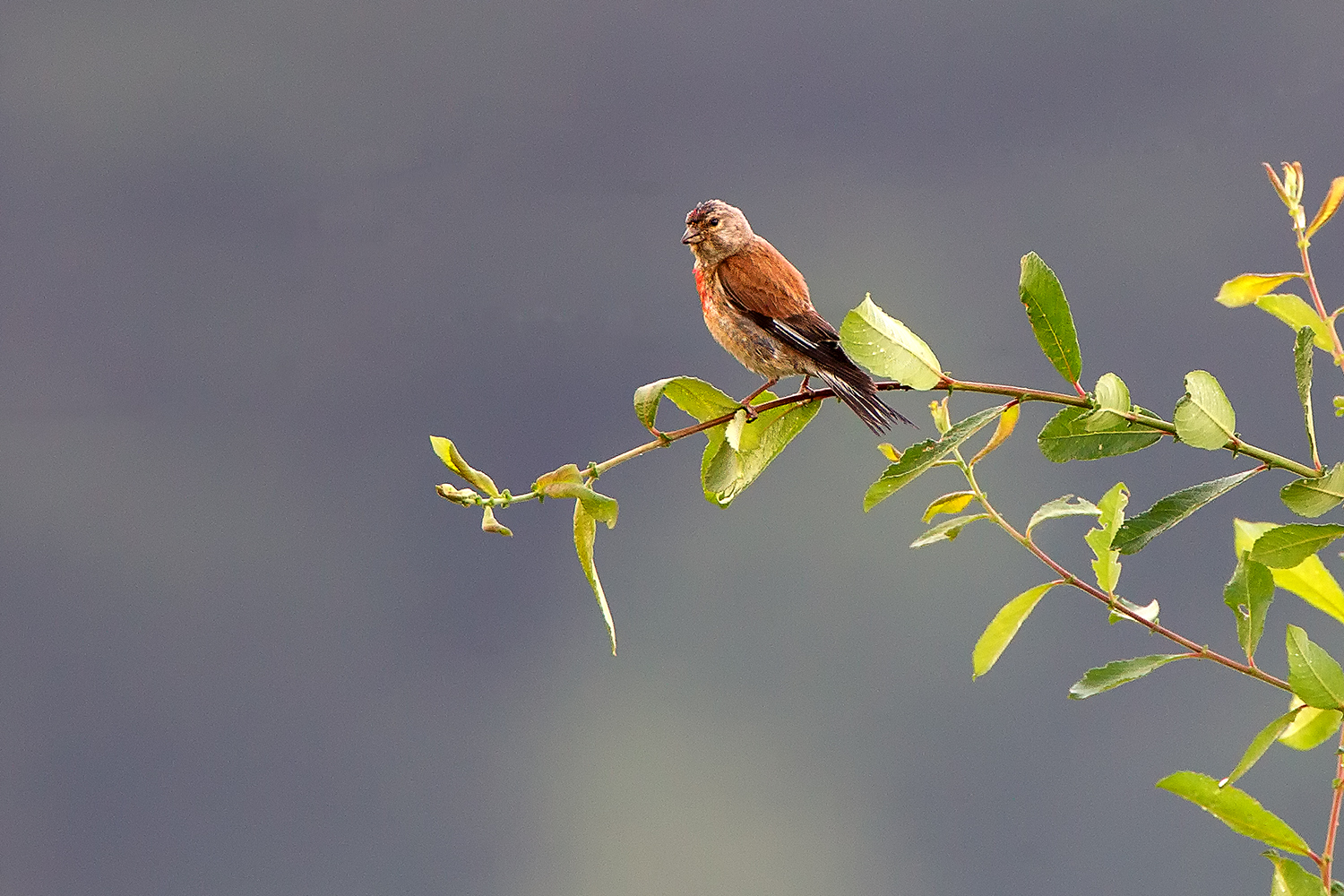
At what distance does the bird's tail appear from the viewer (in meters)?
1.22

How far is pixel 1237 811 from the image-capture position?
74cm

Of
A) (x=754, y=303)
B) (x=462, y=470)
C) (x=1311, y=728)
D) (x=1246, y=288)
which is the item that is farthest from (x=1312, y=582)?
(x=754, y=303)

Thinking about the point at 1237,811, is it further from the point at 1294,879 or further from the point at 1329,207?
the point at 1329,207

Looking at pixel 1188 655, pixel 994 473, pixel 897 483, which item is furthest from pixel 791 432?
pixel 994 473

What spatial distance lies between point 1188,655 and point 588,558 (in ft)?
1.17

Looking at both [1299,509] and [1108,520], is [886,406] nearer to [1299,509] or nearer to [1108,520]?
[1108,520]

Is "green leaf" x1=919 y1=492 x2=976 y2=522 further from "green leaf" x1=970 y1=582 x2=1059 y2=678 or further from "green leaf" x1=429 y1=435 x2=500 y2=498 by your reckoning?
"green leaf" x1=429 y1=435 x2=500 y2=498

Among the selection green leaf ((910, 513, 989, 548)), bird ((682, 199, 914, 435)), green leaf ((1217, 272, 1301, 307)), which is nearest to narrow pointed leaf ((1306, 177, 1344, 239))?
green leaf ((1217, 272, 1301, 307))

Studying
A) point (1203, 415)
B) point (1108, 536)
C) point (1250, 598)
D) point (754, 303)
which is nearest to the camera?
point (1203, 415)

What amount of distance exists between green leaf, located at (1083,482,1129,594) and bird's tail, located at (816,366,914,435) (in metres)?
0.28

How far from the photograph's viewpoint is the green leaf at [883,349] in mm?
771

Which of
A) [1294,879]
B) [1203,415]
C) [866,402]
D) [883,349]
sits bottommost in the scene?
[1294,879]

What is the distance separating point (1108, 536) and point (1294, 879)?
0.26 meters

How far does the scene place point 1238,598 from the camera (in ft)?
2.69
